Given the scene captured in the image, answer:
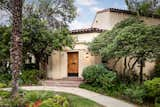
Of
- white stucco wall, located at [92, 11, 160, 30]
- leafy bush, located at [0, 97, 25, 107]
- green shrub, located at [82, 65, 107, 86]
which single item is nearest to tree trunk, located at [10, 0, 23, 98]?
leafy bush, located at [0, 97, 25, 107]

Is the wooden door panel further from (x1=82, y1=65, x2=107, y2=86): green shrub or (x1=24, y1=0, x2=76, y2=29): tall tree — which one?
(x1=82, y1=65, x2=107, y2=86): green shrub

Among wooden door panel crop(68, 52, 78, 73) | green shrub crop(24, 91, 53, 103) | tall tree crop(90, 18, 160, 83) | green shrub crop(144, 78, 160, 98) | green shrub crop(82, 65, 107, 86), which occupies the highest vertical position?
tall tree crop(90, 18, 160, 83)

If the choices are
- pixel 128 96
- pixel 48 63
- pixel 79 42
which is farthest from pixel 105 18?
pixel 128 96

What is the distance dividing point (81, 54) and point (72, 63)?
3.66 feet

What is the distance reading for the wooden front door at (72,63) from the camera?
24531 millimetres

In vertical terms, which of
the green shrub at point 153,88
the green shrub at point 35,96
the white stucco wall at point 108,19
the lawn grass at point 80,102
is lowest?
the lawn grass at point 80,102

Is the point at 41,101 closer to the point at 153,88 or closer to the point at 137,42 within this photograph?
the point at 153,88

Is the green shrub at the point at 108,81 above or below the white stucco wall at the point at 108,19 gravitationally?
below

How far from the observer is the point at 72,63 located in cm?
2477

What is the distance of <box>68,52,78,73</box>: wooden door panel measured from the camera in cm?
2453

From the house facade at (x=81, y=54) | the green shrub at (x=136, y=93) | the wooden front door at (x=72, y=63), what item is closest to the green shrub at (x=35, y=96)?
the green shrub at (x=136, y=93)

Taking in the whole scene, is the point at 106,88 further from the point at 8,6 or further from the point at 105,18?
the point at 8,6

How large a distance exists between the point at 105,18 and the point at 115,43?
6.94 metres

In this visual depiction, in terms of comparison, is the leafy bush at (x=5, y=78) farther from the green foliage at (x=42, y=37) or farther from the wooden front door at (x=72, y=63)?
the wooden front door at (x=72, y=63)
